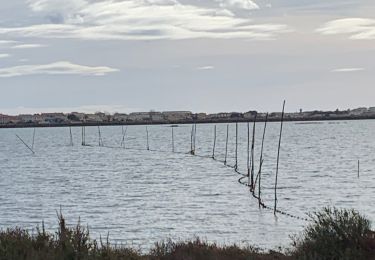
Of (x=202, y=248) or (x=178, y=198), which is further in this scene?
(x=178, y=198)

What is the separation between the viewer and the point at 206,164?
73.0 metres

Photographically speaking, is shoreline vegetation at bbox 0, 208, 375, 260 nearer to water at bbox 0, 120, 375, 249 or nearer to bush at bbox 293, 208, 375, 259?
bush at bbox 293, 208, 375, 259

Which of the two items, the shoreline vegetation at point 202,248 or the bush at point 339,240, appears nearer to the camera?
the shoreline vegetation at point 202,248

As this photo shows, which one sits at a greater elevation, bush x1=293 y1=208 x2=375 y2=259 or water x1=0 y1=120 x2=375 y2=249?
bush x1=293 y1=208 x2=375 y2=259

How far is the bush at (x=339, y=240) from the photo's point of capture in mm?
12773

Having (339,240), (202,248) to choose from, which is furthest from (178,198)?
(339,240)

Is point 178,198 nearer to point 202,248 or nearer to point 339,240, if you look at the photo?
point 202,248

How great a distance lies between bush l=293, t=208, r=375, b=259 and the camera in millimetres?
12773

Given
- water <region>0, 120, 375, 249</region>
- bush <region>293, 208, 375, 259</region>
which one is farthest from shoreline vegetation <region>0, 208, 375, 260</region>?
water <region>0, 120, 375, 249</region>

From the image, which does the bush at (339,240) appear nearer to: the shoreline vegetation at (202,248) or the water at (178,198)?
the shoreline vegetation at (202,248)

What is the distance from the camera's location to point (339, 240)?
13234mm

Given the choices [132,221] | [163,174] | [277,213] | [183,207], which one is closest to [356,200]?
[277,213]

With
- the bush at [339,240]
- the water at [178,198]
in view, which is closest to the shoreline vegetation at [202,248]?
the bush at [339,240]

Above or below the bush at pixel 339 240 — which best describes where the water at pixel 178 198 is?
below
